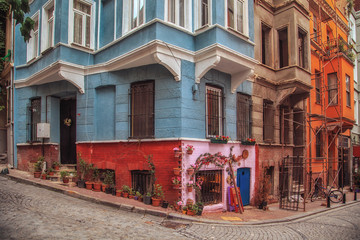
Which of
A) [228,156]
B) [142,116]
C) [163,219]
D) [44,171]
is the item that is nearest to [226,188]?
[228,156]

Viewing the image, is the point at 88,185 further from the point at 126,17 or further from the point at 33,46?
the point at 33,46

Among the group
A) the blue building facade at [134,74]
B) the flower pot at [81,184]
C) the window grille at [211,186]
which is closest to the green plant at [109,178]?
the blue building facade at [134,74]

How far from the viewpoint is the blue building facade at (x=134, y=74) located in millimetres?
9398

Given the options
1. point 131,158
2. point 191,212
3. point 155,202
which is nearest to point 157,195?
point 155,202

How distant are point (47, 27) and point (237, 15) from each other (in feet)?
28.9

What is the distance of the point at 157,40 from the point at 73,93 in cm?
568

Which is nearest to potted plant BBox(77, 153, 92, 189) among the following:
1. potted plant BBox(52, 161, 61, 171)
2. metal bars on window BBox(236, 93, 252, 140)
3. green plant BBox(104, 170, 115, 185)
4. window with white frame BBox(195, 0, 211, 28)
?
green plant BBox(104, 170, 115, 185)

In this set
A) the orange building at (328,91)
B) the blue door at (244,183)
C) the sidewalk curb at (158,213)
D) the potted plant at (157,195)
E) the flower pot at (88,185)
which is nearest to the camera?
the sidewalk curb at (158,213)

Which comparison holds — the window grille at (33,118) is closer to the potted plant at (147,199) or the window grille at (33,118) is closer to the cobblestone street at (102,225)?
the cobblestone street at (102,225)

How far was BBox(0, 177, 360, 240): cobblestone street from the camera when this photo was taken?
19.8ft

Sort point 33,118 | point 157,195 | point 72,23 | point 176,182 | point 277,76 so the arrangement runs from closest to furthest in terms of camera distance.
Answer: point 176,182 < point 157,195 < point 72,23 < point 33,118 < point 277,76

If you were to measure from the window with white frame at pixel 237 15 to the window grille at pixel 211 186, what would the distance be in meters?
5.74

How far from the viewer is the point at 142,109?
10203 millimetres

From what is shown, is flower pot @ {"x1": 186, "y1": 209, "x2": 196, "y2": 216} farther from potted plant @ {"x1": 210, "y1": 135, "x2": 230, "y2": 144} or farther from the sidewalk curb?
potted plant @ {"x1": 210, "y1": 135, "x2": 230, "y2": 144}
